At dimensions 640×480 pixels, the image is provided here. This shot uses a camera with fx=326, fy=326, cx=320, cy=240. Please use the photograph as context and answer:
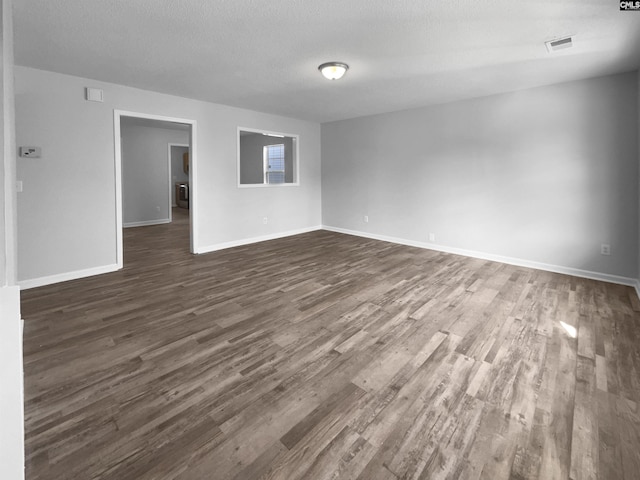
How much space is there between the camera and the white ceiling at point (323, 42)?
7.76 ft

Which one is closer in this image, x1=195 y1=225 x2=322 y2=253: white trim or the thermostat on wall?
the thermostat on wall

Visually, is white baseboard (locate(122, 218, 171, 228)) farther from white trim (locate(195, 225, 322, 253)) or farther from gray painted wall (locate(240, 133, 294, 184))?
white trim (locate(195, 225, 322, 253))

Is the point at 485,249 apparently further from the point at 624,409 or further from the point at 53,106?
the point at 53,106

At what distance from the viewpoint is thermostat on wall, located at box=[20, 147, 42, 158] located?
11.6 ft

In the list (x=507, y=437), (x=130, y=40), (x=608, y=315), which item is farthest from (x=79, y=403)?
(x=608, y=315)

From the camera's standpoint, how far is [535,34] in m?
2.76

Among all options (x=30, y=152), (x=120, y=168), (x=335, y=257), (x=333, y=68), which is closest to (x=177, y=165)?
(x=120, y=168)

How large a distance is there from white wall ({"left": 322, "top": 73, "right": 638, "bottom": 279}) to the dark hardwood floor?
2.73 ft

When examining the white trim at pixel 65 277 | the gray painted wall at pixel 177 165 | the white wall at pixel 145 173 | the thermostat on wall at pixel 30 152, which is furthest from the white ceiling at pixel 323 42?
the gray painted wall at pixel 177 165

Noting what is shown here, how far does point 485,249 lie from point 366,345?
3434 millimetres

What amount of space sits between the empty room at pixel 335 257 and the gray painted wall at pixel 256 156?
8.92 ft

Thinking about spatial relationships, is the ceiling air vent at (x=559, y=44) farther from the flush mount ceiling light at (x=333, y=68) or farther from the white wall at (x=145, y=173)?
the white wall at (x=145, y=173)

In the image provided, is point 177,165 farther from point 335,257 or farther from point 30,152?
point 335,257

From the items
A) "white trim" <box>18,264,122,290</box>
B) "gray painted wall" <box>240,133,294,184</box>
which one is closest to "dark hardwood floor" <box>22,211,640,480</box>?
"white trim" <box>18,264,122,290</box>
